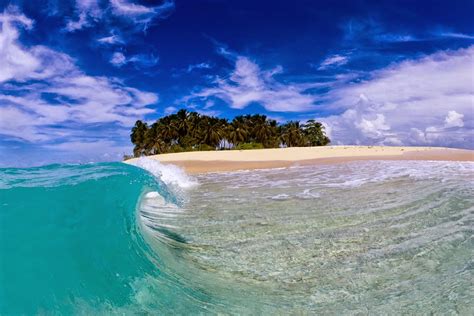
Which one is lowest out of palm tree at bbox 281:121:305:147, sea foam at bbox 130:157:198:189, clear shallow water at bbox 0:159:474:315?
clear shallow water at bbox 0:159:474:315

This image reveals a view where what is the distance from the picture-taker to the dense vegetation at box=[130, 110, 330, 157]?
218 feet

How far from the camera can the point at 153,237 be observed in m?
5.63

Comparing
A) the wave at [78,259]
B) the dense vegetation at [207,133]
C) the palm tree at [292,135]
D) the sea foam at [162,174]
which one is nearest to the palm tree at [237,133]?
the dense vegetation at [207,133]

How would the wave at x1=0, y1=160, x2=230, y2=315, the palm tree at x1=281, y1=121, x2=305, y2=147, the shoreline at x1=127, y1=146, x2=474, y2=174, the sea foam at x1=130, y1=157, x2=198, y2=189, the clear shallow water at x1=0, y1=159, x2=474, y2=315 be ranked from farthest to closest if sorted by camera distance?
the palm tree at x1=281, y1=121, x2=305, y2=147 < the shoreline at x1=127, y1=146, x2=474, y2=174 < the sea foam at x1=130, y1=157, x2=198, y2=189 < the clear shallow water at x1=0, y1=159, x2=474, y2=315 < the wave at x1=0, y1=160, x2=230, y2=315

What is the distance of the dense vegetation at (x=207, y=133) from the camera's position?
6650 cm

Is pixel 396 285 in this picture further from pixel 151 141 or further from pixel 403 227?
pixel 151 141

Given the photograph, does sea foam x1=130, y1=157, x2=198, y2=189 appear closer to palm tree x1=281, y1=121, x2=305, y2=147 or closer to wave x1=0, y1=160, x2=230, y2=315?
wave x1=0, y1=160, x2=230, y2=315

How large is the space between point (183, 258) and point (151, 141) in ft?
215

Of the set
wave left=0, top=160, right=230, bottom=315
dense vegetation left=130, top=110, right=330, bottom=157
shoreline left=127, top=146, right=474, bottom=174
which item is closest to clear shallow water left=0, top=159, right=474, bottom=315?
wave left=0, top=160, right=230, bottom=315

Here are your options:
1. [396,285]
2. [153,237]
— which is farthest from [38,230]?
[396,285]

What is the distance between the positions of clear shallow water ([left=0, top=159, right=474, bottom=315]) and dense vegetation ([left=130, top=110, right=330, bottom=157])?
184 feet

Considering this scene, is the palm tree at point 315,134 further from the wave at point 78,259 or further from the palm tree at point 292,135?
the wave at point 78,259

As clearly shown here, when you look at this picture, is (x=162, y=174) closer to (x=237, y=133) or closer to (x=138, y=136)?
(x=237, y=133)

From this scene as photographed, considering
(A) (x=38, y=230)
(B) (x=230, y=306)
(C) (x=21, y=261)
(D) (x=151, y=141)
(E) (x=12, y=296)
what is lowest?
(B) (x=230, y=306)
